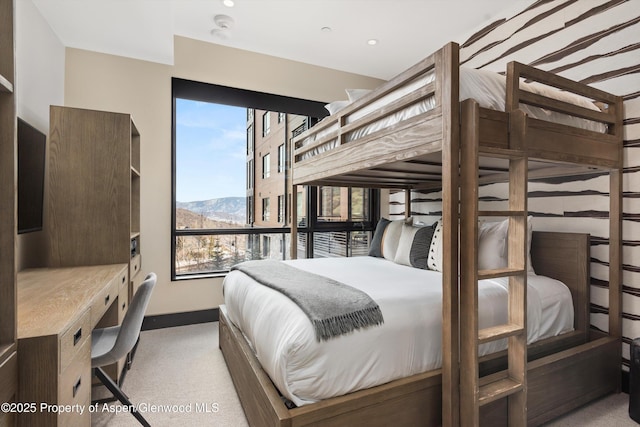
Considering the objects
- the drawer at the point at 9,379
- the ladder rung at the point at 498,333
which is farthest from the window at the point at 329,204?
the drawer at the point at 9,379

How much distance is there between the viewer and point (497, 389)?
4.56 feet

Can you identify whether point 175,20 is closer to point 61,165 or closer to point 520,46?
point 61,165

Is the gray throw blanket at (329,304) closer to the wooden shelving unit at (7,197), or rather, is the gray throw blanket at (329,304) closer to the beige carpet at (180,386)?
the beige carpet at (180,386)

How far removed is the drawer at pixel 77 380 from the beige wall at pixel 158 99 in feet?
6.35

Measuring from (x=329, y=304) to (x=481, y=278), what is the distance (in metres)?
0.65

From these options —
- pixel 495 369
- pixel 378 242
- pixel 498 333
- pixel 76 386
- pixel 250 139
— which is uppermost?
pixel 250 139

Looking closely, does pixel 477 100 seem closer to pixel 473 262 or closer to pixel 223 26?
pixel 473 262

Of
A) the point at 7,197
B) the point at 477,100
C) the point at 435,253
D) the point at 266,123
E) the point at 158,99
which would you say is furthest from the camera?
the point at 266,123

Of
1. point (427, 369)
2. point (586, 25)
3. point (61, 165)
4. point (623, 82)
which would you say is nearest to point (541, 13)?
point (586, 25)

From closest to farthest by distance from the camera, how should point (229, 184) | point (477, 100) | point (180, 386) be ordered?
point (477, 100) < point (180, 386) < point (229, 184)

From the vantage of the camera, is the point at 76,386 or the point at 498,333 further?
the point at 498,333

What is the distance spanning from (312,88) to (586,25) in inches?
98.5

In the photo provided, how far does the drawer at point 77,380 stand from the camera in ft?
3.47

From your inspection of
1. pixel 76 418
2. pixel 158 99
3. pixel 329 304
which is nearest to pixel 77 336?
pixel 76 418
